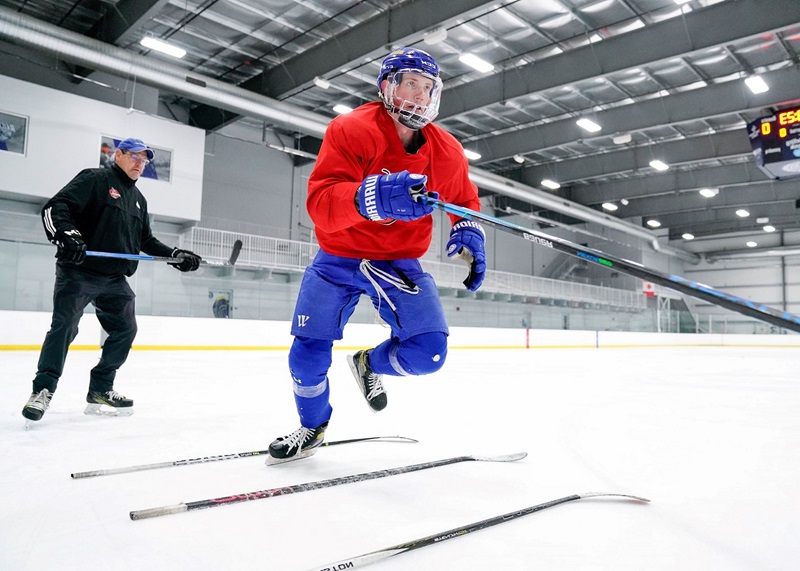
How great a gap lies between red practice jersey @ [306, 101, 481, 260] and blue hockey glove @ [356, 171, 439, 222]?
3.0 inches

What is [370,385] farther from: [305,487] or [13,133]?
[13,133]

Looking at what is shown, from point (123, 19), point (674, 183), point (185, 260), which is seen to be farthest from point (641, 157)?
point (185, 260)

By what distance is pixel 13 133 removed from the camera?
10.7 meters

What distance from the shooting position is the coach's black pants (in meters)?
2.82

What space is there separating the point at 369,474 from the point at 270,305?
31.0ft

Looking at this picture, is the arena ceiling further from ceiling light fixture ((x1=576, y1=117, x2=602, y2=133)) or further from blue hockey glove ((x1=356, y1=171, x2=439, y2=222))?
blue hockey glove ((x1=356, y1=171, x2=439, y2=222))

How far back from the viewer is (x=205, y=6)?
10164 millimetres

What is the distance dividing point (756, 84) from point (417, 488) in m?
11.6

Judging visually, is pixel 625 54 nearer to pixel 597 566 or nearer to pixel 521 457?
pixel 521 457

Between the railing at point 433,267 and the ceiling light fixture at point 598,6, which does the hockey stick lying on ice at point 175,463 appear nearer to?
the railing at point 433,267

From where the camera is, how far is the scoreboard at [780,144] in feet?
30.7

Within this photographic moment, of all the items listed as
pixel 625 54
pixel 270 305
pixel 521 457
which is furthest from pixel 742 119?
pixel 521 457

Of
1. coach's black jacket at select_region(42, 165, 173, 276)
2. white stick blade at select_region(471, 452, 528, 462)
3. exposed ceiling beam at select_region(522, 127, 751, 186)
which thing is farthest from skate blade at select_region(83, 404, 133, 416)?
exposed ceiling beam at select_region(522, 127, 751, 186)

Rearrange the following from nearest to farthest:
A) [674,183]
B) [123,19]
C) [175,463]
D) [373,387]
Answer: [175,463] → [373,387] → [123,19] → [674,183]
